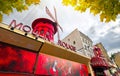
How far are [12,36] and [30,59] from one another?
1836mm

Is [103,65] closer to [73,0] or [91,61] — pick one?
[91,61]

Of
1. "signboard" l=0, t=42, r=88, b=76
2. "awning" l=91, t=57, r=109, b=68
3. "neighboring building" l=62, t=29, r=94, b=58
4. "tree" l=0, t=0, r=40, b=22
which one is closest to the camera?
"tree" l=0, t=0, r=40, b=22

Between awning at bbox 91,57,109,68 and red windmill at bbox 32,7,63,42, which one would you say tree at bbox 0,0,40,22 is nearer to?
red windmill at bbox 32,7,63,42

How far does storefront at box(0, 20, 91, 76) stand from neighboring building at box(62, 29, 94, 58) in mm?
12796

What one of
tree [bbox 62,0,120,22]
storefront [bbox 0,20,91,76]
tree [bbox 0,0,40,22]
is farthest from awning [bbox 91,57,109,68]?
tree [bbox 0,0,40,22]

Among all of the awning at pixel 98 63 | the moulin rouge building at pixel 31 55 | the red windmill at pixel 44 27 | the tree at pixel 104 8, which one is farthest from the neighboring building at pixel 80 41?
the tree at pixel 104 8

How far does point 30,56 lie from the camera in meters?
8.97

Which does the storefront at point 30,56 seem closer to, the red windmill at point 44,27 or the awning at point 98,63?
the awning at point 98,63

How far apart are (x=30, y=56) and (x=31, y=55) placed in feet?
0.45

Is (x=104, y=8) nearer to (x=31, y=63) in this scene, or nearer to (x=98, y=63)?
(x=31, y=63)

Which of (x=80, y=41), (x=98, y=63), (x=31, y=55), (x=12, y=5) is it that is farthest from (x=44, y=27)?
(x=12, y=5)

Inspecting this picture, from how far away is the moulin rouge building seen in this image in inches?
296

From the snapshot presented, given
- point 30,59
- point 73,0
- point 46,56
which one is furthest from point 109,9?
point 46,56

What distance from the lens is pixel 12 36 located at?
26.0 ft
